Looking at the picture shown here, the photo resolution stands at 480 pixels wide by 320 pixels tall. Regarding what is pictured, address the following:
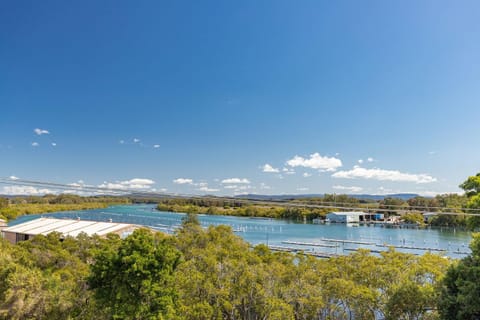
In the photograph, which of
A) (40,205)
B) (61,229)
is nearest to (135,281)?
(61,229)

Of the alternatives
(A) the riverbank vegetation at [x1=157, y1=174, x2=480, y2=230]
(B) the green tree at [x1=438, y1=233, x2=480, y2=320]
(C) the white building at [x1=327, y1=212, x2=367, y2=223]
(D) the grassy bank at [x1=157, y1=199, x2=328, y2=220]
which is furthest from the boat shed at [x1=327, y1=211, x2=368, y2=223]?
(B) the green tree at [x1=438, y1=233, x2=480, y2=320]

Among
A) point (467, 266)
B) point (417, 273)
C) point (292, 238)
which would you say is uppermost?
point (467, 266)

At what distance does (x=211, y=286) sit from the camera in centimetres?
1069

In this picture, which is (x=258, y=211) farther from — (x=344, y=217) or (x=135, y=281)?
(x=135, y=281)

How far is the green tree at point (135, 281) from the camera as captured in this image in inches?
336

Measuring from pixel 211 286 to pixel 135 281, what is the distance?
305 cm

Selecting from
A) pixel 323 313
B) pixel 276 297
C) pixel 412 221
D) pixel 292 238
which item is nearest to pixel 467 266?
pixel 323 313

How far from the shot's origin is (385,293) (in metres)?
10.8

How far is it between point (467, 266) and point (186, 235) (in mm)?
13138

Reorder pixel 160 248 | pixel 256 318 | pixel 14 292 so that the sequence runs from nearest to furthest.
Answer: pixel 14 292, pixel 160 248, pixel 256 318

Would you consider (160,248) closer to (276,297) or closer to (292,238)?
(276,297)

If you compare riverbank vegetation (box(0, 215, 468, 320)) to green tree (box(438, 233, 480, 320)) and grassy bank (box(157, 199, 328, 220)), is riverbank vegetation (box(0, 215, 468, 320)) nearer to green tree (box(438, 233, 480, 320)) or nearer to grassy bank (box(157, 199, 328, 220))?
green tree (box(438, 233, 480, 320))

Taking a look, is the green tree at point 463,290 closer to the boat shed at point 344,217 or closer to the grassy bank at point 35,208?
the boat shed at point 344,217

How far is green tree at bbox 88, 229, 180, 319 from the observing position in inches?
336
